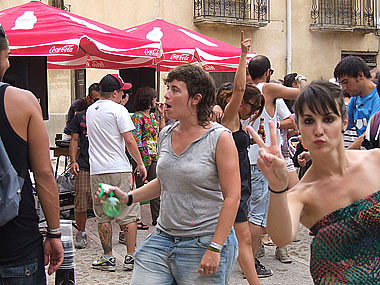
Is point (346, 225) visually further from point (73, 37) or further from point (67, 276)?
point (73, 37)

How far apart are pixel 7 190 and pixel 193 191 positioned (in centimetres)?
101

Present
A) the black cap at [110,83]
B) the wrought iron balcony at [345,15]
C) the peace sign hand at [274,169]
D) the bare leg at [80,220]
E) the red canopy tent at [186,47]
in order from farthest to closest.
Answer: the wrought iron balcony at [345,15] → the red canopy tent at [186,47] → the bare leg at [80,220] → the black cap at [110,83] → the peace sign hand at [274,169]

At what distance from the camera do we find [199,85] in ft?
11.0

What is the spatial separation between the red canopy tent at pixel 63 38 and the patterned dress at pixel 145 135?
886 mm

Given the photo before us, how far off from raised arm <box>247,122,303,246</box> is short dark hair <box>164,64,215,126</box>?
1085 millimetres

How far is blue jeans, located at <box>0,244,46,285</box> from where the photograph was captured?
2.66 m

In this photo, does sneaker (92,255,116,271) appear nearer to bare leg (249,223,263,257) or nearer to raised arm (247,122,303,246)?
bare leg (249,223,263,257)

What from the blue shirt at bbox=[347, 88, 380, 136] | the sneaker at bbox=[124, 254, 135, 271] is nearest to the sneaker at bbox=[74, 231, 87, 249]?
the sneaker at bbox=[124, 254, 135, 271]

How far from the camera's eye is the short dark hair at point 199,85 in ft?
11.0

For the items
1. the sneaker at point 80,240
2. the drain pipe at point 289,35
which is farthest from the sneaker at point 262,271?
the drain pipe at point 289,35

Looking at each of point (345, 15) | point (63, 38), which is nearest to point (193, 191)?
point (63, 38)

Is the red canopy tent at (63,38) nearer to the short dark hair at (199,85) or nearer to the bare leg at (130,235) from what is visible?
the bare leg at (130,235)

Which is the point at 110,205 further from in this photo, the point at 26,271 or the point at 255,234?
the point at 255,234

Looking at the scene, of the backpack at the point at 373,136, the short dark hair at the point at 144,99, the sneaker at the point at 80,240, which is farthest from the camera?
the short dark hair at the point at 144,99
